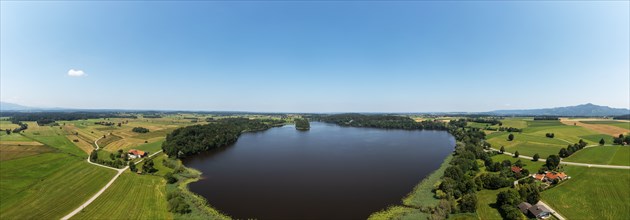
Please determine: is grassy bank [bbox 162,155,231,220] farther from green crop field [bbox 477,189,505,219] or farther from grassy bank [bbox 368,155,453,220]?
green crop field [bbox 477,189,505,219]

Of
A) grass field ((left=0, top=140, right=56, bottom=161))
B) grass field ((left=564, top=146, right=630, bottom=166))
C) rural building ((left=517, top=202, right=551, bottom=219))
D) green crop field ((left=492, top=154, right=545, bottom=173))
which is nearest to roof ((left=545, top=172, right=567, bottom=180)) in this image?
green crop field ((left=492, top=154, right=545, bottom=173))

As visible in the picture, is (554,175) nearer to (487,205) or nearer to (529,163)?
(529,163)

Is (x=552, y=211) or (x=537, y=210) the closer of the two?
(x=537, y=210)

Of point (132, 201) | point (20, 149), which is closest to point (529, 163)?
point (132, 201)

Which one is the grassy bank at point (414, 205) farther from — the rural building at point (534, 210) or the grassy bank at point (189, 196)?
the grassy bank at point (189, 196)

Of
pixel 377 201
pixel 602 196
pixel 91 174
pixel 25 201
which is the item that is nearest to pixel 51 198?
pixel 25 201

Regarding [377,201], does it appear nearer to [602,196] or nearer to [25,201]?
[602,196]

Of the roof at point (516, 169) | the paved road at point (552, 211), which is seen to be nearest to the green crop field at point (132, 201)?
the paved road at point (552, 211)
